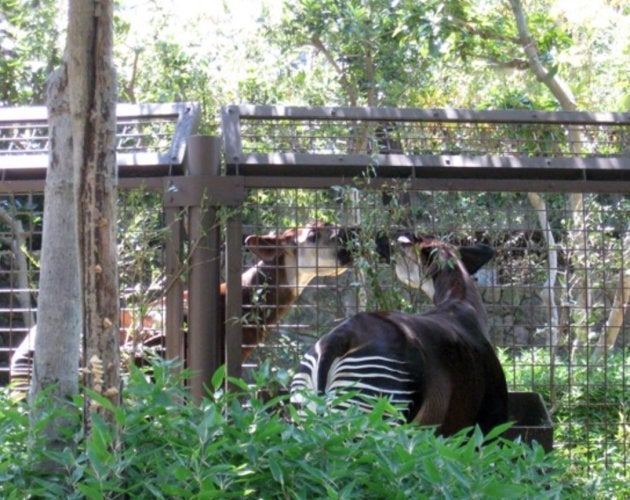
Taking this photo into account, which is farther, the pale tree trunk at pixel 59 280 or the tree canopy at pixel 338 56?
the tree canopy at pixel 338 56

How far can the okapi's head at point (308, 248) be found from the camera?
509 cm

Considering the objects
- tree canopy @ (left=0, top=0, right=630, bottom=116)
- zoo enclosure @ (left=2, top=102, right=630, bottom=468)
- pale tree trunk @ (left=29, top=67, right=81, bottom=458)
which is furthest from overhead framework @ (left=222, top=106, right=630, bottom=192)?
tree canopy @ (left=0, top=0, right=630, bottom=116)

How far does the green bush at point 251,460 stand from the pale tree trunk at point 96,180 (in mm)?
139

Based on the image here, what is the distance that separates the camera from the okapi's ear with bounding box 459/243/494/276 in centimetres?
544

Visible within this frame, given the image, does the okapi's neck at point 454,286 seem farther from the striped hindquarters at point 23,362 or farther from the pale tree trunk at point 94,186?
the pale tree trunk at point 94,186

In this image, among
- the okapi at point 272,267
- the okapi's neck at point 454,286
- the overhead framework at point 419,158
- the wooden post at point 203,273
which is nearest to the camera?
the wooden post at point 203,273

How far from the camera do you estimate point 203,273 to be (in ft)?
15.0

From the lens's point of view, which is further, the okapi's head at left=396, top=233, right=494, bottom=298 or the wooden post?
the okapi's head at left=396, top=233, right=494, bottom=298

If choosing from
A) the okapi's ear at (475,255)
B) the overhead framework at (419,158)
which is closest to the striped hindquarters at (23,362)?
the overhead framework at (419,158)

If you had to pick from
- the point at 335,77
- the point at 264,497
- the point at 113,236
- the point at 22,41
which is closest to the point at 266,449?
the point at 264,497

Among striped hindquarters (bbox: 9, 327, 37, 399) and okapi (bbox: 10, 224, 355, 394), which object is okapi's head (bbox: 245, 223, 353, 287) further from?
striped hindquarters (bbox: 9, 327, 37, 399)

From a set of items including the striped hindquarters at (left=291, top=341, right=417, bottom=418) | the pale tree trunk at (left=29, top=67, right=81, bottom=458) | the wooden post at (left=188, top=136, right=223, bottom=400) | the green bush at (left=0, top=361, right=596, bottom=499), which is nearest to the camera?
the green bush at (left=0, top=361, right=596, bottom=499)

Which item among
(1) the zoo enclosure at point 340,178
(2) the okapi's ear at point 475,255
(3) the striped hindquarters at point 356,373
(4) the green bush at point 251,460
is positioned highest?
(1) the zoo enclosure at point 340,178

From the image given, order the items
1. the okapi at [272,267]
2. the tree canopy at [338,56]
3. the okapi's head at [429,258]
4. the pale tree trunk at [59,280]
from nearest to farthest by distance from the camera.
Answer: the pale tree trunk at [59,280] < the okapi at [272,267] < the okapi's head at [429,258] < the tree canopy at [338,56]
